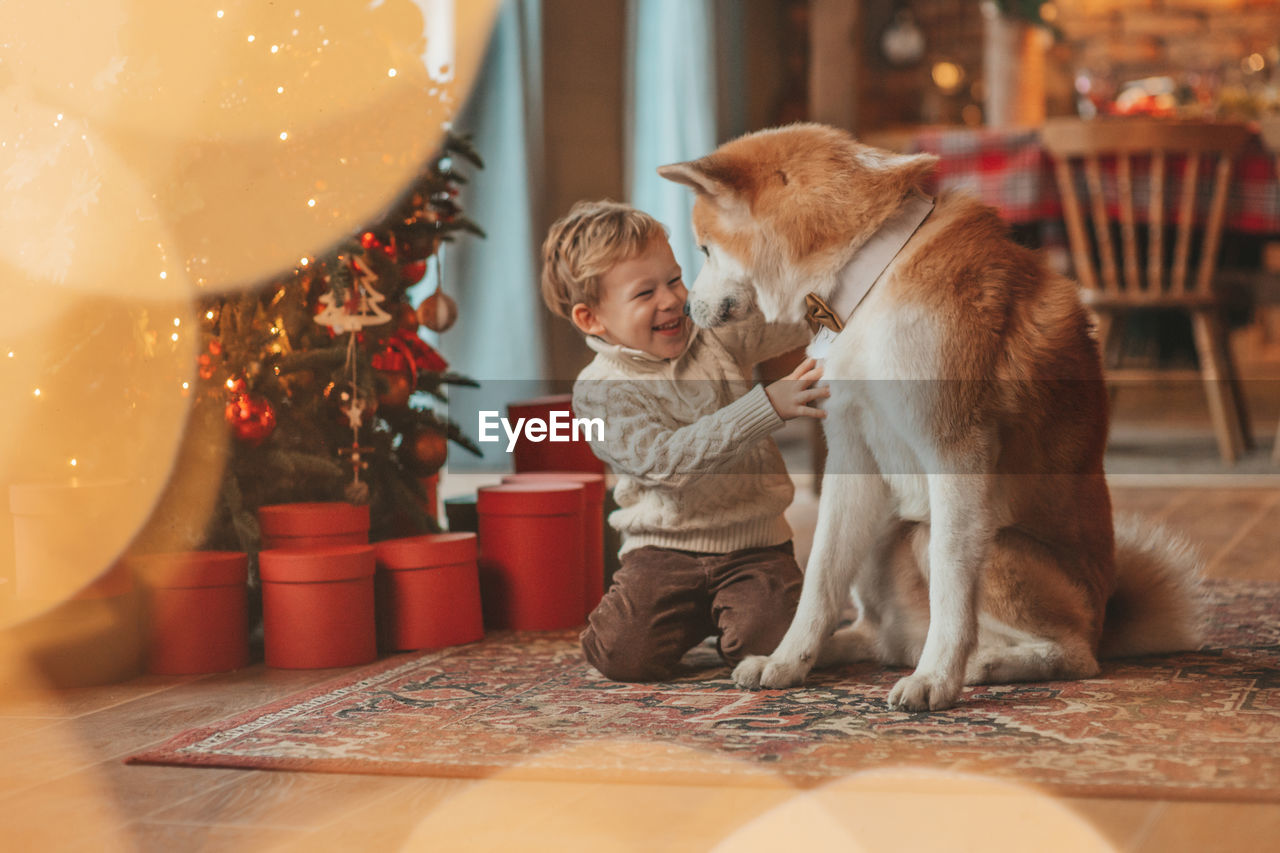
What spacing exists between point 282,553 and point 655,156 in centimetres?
357

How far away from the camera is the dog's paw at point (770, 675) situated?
5.40 feet

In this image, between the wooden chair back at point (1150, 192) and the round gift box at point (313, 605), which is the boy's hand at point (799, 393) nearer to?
the round gift box at point (313, 605)

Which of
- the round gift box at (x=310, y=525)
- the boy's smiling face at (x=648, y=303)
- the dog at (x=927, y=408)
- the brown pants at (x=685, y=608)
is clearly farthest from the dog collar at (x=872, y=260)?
the round gift box at (x=310, y=525)

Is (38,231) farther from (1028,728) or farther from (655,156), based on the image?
(655,156)

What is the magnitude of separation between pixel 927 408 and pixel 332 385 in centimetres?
102

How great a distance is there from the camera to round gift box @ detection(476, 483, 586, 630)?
2100mm

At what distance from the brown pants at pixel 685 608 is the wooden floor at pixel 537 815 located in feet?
1.60

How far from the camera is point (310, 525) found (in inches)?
75.5

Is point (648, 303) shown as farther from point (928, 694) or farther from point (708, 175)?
point (928, 694)

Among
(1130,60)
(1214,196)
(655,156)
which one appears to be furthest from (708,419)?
(1130,60)

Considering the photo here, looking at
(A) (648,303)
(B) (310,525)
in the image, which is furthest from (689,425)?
(B) (310,525)

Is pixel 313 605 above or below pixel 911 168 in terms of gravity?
below

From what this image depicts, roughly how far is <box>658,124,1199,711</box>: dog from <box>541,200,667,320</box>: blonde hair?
0.61 feet

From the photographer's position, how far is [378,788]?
128 centimetres
